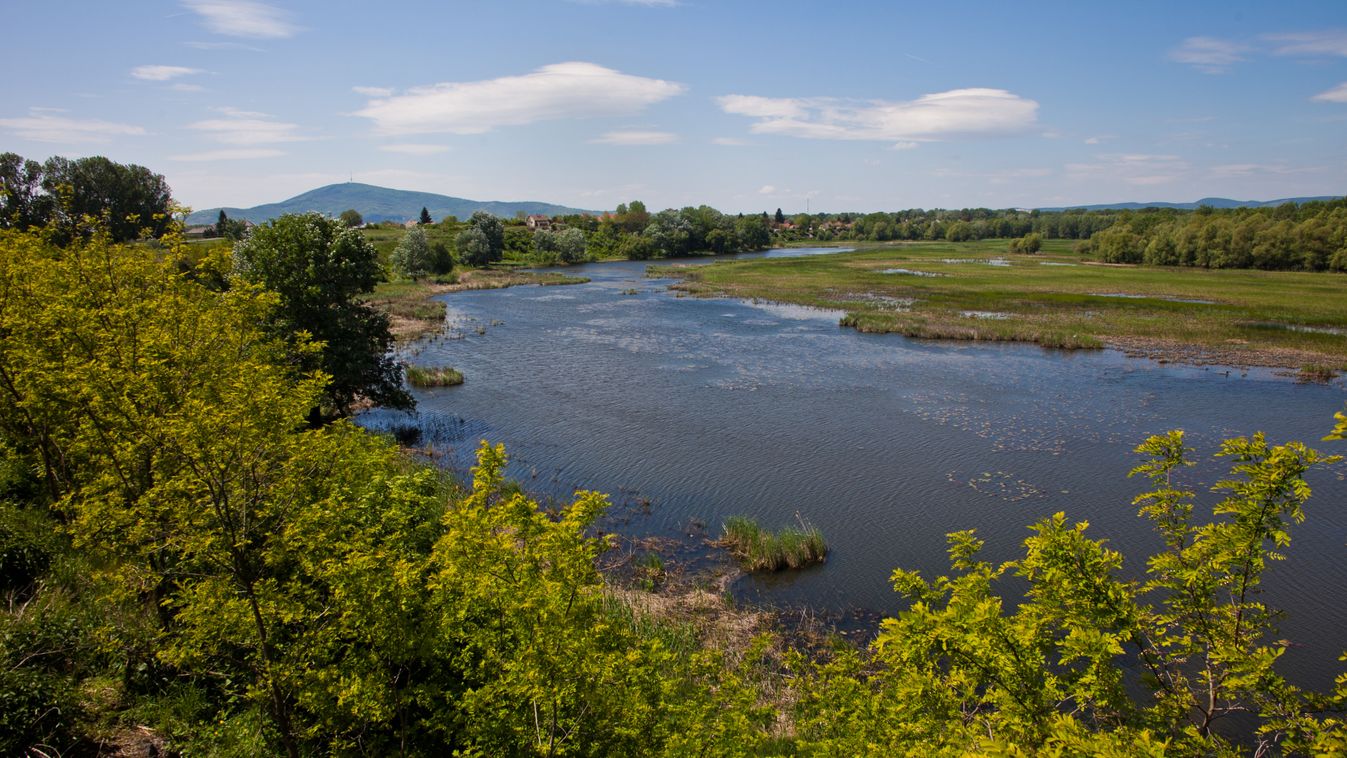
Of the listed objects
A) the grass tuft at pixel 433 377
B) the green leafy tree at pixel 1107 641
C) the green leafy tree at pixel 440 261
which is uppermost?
the green leafy tree at pixel 440 261

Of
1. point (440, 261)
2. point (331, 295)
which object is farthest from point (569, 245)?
point (331, 295)

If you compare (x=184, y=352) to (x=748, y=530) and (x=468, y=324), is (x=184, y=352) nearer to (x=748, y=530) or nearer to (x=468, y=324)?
(x=748, y=530)

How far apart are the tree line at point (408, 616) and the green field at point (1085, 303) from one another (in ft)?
166

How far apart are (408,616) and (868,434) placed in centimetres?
2695

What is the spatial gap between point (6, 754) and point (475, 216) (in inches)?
5065

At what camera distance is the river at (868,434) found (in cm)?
2253

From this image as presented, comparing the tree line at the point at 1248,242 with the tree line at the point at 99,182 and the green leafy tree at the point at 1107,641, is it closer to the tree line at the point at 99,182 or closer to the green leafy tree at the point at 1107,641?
the green leafy tree at the point at 1107,641

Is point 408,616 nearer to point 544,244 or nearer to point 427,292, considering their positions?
point 427,292

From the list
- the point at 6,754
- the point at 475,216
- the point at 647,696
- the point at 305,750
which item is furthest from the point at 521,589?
the point at 475,216

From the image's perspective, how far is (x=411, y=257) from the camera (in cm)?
9631

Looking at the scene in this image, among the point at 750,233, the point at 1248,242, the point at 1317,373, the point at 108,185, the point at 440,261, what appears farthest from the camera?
the point at 750,233

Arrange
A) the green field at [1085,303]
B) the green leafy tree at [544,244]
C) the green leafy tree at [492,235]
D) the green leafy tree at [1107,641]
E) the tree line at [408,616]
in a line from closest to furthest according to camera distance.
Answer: the green leafy tree at [1107,641] → the tree line at [408,616] → the green field at [1085,303] → the green leafy tree at [492,235] → the green leafy tree at [544,244]

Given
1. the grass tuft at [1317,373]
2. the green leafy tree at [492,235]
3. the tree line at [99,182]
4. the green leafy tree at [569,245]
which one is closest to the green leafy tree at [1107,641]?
the grass tuft at [1317,373]

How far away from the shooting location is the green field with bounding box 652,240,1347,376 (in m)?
52.9
